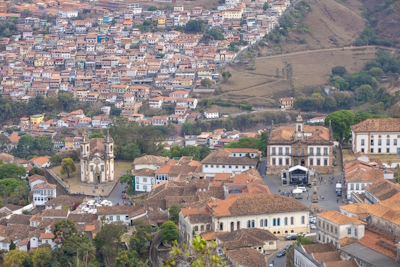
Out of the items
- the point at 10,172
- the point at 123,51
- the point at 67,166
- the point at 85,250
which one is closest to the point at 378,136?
the point at 67,166

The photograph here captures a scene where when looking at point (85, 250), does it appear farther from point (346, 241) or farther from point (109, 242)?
point (346, 241)

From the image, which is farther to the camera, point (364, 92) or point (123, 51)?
point (123, 51)

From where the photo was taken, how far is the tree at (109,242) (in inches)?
1673

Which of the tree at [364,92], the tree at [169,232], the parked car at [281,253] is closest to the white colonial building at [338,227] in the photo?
the parked car at [281,253]

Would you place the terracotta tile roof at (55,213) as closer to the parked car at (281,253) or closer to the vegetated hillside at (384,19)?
the parked car at (281,253)

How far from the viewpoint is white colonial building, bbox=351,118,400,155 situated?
5291 centimetres

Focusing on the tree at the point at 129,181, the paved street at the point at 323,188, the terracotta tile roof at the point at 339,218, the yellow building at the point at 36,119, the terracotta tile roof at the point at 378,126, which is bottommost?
the yellow building at the point at 36,119

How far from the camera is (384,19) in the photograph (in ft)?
399

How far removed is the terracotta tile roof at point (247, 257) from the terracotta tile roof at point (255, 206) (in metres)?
3.74

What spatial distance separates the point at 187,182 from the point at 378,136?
1240 centimetres

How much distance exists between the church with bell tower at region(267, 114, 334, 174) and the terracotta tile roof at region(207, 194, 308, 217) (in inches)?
369

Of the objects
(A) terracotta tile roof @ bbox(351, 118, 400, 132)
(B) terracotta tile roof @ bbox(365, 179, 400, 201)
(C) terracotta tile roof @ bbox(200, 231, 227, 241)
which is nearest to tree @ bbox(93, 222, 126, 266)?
(C) terracotta tile roof @ bbox(200, 231, 227, 241)

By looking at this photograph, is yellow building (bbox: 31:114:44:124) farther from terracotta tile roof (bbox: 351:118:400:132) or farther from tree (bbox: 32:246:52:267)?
tree (bbox: 32:246:52:267)

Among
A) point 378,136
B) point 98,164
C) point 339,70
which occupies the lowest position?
point 98,164
